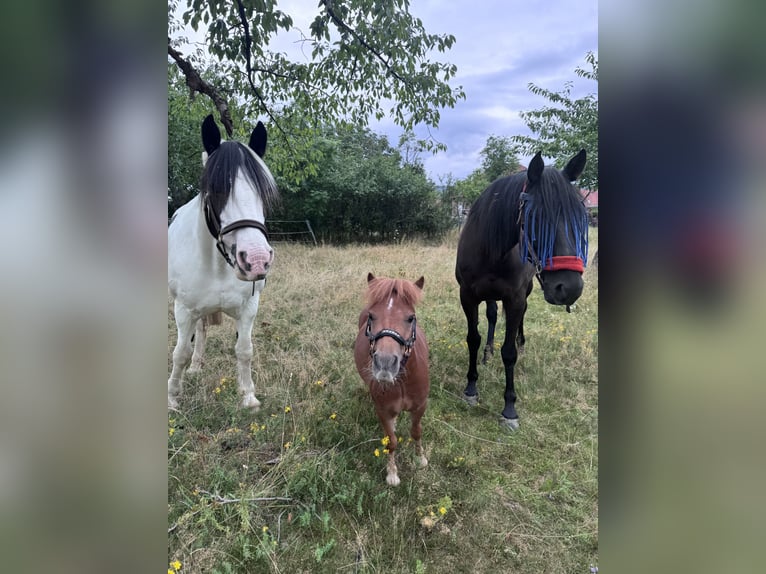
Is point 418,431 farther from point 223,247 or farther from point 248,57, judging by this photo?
point 248,57

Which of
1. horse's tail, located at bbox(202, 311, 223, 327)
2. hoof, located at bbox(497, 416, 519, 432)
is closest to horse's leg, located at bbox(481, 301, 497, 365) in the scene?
hoof, located at bbox(497, 416, 519, 432)

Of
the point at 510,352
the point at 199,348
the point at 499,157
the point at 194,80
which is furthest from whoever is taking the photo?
the point at 499,157

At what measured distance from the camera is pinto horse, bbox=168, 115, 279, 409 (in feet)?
6.22

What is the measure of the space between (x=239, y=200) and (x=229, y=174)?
18 centimetres

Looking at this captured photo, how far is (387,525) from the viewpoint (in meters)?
1.96

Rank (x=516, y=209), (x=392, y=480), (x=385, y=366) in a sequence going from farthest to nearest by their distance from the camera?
1. (x=516, y=209)
2. (x=392, y=480)
3. (x=385, y=366)

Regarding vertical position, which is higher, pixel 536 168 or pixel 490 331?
pixel 536 168

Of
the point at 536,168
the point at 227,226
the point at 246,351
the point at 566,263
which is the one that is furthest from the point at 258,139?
the point at 566,263

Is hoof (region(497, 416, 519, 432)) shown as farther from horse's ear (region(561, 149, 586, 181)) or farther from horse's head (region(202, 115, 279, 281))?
horse's head (region(202, 115, 279, 281))

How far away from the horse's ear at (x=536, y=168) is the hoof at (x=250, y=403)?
2881 mm

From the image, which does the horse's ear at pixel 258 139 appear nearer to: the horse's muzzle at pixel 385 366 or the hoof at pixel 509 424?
the horse's muzzle at pixel 385 366

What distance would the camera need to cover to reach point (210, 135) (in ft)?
7.04

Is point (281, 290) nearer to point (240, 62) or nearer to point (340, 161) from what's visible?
point (240, 62)
